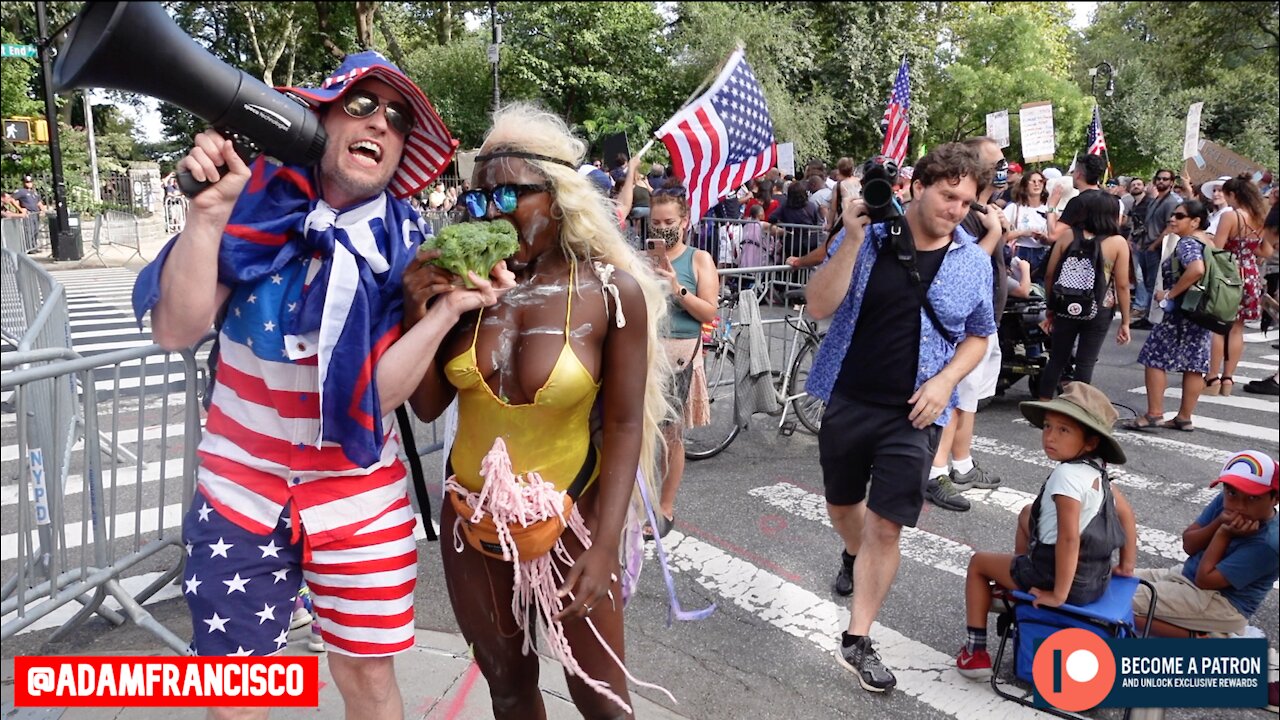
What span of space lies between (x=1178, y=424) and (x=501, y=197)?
7.19m

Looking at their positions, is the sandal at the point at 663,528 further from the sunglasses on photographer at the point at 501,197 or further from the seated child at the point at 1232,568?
the sunglasses on photographer at the point at 501,197

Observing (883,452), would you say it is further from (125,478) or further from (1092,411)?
(125,478)

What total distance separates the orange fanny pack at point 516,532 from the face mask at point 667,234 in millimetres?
2952

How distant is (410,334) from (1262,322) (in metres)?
13.4

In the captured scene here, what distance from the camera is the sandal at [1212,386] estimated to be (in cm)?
874

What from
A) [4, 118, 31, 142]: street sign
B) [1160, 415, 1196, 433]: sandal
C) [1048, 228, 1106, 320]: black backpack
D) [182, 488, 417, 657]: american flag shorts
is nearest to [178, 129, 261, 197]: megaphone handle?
[182, 488, 417, 657]: american flag shorts

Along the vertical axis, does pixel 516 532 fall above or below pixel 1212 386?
above

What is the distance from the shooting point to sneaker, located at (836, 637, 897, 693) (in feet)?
11.0

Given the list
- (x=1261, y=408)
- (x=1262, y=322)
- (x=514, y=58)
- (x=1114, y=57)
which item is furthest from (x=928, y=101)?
(x=1261, y=408)

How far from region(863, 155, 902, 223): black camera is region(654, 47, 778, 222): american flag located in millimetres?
2186

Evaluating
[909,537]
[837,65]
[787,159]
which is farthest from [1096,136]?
[837,65]

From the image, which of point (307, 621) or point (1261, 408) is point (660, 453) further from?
point (1261, 408)

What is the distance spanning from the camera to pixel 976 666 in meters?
3.46

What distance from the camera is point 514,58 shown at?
3119 cm
